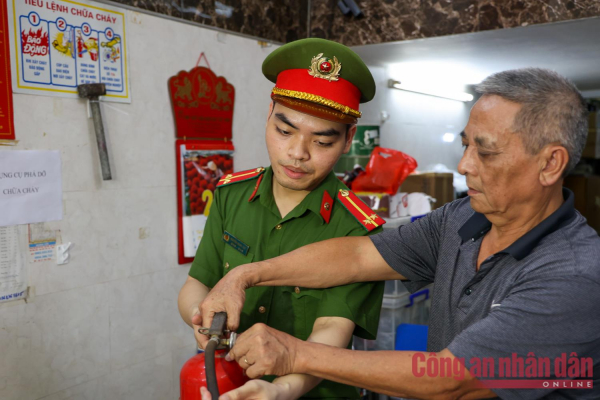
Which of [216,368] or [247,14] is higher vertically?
[247,14]

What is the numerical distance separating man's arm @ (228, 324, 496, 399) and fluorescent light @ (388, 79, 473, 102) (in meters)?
3.31

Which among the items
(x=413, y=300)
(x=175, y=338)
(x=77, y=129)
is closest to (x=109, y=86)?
(x=77, y=129)

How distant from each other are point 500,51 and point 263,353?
3.09 metres

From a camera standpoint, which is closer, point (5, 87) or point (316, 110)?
point (316, 110)

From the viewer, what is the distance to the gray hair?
3.81 ft

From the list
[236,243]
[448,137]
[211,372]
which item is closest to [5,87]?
[236,243]

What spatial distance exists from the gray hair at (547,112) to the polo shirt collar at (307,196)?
0.57 m

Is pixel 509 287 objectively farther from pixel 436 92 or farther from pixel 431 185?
pixel 436 92

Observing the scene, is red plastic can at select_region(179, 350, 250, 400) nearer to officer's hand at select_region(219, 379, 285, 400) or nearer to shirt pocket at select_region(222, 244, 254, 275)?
officer's hand at select_region(219, 379, 285, 400)

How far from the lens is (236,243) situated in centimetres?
159

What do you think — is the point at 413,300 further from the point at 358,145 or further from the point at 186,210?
the point at 186,210

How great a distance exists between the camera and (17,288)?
213 cm

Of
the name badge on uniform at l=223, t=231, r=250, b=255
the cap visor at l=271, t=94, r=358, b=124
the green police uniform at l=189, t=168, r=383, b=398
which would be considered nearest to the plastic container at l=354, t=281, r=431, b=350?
the green police uniform at l=189, t=168, r=383, b=398

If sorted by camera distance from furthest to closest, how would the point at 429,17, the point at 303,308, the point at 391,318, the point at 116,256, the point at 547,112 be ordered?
the point at 391,318, the point at 429,17, the point at 116,256, the point at 303,308, the point at 547,112
